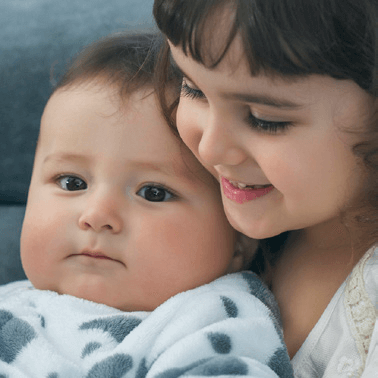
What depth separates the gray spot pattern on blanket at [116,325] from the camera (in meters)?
1.10

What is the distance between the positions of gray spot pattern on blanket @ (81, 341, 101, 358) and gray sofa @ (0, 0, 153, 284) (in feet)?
2.36

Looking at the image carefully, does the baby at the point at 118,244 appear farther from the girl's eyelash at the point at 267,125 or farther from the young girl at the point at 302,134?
the girl's eyelash at the point at 267,125

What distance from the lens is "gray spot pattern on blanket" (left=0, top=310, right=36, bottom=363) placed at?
110 cm

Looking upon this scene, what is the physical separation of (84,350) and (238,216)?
0.35 m

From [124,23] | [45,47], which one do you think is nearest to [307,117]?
[124,23]

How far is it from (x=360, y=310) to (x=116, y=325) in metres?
0.42

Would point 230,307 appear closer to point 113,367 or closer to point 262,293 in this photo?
point 262,293

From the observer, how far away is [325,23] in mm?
818

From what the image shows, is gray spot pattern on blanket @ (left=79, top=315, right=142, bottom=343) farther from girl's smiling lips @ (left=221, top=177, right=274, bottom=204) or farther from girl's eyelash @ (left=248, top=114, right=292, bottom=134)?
girl's eyelash @ (left=248, top=114, right=292, bottom=134)

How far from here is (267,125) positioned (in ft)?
3.08

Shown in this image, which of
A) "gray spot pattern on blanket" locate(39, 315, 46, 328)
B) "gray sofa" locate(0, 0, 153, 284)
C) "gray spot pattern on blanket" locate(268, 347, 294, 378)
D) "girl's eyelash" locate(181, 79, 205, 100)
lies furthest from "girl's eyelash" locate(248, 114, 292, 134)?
"gray sofa" locate(0, 0, 153, 284)

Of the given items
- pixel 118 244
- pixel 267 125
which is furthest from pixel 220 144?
pixel 118 244

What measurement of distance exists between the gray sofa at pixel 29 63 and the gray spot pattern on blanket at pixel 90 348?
2.36ft

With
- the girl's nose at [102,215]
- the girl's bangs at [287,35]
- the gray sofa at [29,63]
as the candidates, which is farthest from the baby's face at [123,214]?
the gray sofa at [29,63]
